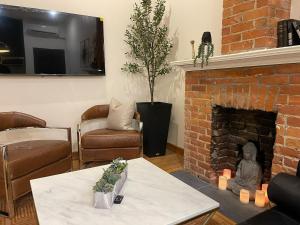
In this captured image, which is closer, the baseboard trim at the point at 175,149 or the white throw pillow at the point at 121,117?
the white throw pillow at the point at 121,117

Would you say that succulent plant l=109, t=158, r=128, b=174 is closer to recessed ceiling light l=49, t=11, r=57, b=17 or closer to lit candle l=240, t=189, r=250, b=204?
lit candle l=240, t=189, r=250, b=204

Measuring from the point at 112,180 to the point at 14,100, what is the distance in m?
2.03

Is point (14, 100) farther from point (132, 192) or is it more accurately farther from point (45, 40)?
point (132, 192)

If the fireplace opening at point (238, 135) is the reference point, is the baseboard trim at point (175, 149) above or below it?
below

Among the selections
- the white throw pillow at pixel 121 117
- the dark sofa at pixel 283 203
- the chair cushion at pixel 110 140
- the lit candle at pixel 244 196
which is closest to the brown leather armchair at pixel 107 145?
the chair cushion at pixel 110 140

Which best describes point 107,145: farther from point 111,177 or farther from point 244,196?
point 244,196

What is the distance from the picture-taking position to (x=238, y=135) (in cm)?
242

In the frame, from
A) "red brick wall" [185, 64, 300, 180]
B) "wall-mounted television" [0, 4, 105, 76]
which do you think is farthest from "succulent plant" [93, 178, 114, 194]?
"wall-mounted television" [0, 4, 105, 76]

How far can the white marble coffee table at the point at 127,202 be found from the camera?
111 cm

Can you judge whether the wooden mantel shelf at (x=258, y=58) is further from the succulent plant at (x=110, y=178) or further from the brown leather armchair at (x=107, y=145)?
the succulent plant at (x=110, y=178)

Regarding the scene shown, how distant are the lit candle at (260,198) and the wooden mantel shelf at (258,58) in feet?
3.42

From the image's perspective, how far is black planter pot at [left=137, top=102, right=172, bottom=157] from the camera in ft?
9.94

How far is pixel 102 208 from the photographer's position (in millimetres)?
1186

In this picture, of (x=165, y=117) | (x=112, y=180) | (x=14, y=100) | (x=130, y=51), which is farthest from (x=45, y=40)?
(x=112, y=180)
